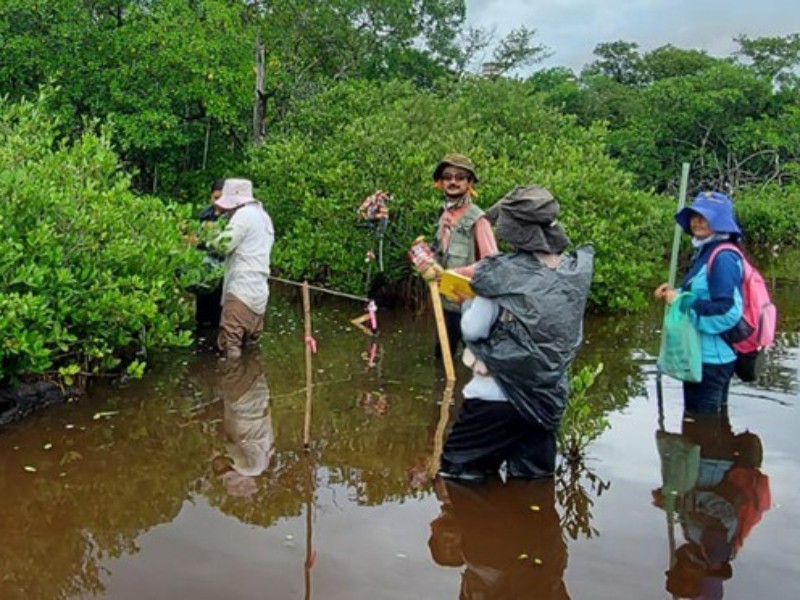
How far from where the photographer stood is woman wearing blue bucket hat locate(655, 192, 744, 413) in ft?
18.2

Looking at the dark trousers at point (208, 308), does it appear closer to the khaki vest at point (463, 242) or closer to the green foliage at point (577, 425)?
the khaki vest at point (463, 242)

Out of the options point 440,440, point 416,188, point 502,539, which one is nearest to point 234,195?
point 416,188

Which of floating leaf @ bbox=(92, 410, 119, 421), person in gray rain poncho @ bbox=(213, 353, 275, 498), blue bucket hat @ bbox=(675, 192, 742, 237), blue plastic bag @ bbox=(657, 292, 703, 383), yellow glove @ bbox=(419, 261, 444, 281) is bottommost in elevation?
floating leaf @ bbox=(92, 410, 119, 421)

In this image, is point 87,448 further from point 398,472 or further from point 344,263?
point 344,263

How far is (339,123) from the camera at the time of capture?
14461 millimetres

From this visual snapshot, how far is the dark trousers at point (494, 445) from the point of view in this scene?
14.9 feet

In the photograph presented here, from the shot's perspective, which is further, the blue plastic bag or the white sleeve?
the blue plastic bag

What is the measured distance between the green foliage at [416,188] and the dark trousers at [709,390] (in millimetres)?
4045

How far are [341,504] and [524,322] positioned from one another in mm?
1437

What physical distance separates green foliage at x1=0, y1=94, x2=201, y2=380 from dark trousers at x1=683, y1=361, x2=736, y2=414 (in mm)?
3762

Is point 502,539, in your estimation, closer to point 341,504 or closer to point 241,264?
point 341,504

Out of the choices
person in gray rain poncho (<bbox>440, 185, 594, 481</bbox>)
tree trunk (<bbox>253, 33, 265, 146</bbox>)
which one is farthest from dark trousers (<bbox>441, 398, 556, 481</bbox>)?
tree trunk (<bbox>253, 33, 265, 146</bbox>)

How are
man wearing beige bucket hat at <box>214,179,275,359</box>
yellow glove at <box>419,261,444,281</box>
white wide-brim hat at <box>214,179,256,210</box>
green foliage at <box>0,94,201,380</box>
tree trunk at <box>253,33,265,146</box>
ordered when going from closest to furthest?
yellow glove at <box>419,261,444,281</box>, green foliage at <box>0,94,201,380</box>, man wearing beige bucket hat at <box>214,179,275,359</box>, white wide-brim hat at <box>214,179,256,210</box>, tree trunk at <box>253,33,265,146</box>

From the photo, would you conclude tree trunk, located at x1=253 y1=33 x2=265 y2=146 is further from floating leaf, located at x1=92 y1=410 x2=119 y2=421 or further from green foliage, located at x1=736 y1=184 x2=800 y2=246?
green foliage, located at x1=736 y1=184 x2=800 y2=246
